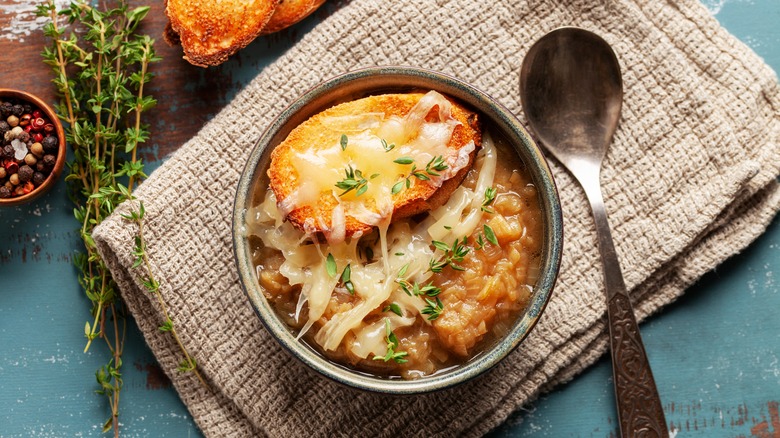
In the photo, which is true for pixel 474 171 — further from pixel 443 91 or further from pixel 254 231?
pixel 254 231

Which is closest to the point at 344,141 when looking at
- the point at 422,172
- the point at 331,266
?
the point at 422,172

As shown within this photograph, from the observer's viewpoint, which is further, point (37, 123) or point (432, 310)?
point (37, 123)

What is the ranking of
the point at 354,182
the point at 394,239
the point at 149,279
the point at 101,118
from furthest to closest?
the point at 101,118 < the point at 149,279 < the point at 394,239 < the point at 354,182

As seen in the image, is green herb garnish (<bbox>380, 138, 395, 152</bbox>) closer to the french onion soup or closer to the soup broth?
the french onion soup

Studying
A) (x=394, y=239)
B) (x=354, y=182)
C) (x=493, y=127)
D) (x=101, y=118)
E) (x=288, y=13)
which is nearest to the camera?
(x=354, y=182)

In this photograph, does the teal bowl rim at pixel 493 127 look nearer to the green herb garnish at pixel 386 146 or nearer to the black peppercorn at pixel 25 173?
the green herb garnish at pixel 386 146

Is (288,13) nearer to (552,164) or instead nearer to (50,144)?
(50,144)

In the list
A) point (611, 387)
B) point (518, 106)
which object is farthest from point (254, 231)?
point (611, 387)
